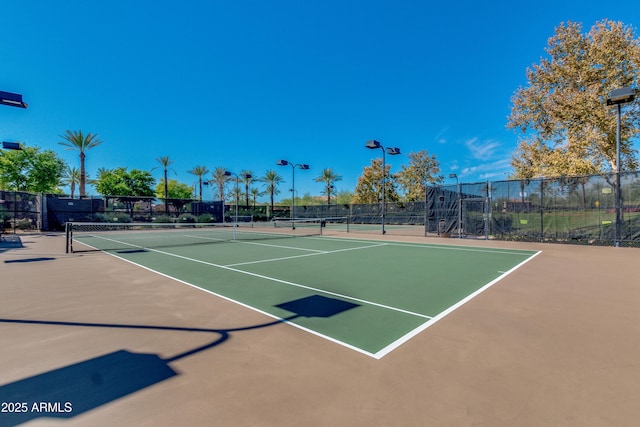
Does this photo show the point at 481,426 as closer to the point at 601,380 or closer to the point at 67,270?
the point at 601,380

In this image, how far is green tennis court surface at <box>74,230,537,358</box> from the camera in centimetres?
367

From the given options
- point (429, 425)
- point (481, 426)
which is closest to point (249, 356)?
point (429, 425)

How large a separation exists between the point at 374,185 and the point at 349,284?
38476mm

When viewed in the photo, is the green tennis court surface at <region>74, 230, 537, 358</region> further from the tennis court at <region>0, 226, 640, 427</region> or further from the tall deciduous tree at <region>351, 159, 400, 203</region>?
the tall deciduous tree at <region>351, 159, 400, 203</region>

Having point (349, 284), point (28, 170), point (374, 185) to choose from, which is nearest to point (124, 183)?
point (28, 170)

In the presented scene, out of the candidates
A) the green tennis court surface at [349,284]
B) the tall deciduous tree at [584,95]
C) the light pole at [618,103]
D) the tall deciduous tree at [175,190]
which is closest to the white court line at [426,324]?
the green tennis court surface at [349,284]

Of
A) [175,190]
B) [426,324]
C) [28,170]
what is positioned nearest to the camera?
[426,324]

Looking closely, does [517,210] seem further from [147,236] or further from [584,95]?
[147,236]

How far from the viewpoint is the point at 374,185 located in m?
43.1

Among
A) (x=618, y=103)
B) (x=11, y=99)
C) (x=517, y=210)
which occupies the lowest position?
(x=517, y=210)

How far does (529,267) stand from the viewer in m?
7.48

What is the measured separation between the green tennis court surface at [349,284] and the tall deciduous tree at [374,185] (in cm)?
3331

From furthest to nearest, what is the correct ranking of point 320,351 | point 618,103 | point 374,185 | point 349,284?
point 374,185 → point 618,103 → point 349,284 → point 320,351

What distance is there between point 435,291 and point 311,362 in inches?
130
